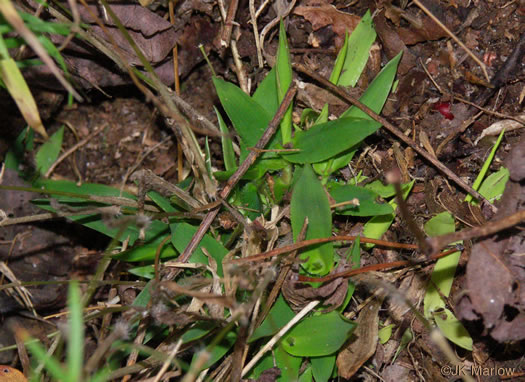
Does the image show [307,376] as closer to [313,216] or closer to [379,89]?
[313,216]

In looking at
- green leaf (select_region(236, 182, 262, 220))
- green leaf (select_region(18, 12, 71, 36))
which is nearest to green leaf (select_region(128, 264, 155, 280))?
green leaf (select_region(236, 182, 262, 220))

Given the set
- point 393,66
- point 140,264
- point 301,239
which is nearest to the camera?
point 301,239

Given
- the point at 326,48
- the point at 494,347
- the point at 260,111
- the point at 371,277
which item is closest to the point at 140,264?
the point at 260,111

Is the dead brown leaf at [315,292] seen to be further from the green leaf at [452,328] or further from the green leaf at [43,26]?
the green leaf at [43,26]

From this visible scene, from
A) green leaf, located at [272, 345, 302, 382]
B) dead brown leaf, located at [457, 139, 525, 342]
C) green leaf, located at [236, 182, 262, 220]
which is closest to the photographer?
dead brown leaf, located at [457, 139, 525, 342]

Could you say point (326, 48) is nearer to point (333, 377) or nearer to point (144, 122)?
point (144, 122)

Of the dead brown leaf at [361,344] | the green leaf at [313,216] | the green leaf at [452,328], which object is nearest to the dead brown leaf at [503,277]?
the green leaf at [452,328]

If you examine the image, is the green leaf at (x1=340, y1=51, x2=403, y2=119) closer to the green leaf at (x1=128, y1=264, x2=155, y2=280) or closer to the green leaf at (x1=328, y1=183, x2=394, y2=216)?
the green leaf at (x1=328, y1=183, x2=394, y2=216)
